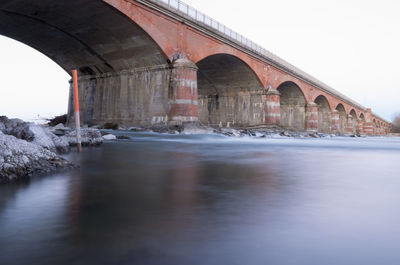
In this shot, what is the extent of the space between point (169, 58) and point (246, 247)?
Answer: 16.8m

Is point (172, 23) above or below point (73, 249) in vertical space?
above

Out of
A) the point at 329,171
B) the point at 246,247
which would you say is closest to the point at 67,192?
the point at 246,247

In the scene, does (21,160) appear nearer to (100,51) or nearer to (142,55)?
(142,55)

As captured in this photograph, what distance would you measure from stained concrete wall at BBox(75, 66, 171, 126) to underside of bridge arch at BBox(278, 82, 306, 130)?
76.0ft

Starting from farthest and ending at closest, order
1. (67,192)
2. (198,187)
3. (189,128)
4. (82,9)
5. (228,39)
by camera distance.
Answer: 1. (228,39)
2. (189,128)
3. (82,9)
4. (198,187)
5. (67,192)

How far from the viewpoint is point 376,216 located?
273cm

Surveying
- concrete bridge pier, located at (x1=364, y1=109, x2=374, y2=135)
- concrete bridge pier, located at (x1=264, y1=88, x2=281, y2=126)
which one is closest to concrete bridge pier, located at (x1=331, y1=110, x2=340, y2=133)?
concrete bridge pier, located at (x1=264, y1=88, x2=281, y2=126)

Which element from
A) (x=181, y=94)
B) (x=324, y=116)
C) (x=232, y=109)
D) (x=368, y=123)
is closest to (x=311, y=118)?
(x=232, y=109)

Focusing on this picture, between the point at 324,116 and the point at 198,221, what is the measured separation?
52229mm

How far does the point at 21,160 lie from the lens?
4508mm

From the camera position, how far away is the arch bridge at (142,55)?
1587 centimetres

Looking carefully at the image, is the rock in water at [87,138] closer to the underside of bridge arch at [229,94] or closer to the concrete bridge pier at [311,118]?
the underside of bridge arch at [229,94]

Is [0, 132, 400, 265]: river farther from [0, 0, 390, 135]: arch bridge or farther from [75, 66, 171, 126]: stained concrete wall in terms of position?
[75, 66, 171, 126]: stained concrete wall

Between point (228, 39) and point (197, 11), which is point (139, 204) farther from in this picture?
point (228, 39)
